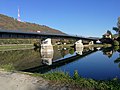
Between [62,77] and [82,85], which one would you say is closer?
[82,85]

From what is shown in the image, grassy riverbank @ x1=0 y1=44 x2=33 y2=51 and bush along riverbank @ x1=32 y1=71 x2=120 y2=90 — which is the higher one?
bush along riverbank @ x1=32 y1=71 x2=120 y2=90

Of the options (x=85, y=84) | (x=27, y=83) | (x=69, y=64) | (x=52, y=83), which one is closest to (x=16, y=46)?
(x=69, y=64)

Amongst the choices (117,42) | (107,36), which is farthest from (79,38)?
(107,36)

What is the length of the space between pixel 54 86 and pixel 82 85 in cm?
233

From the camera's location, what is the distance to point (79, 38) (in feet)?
474

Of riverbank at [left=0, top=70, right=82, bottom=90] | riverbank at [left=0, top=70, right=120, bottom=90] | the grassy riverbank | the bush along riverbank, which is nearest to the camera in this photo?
the bush along riverbank

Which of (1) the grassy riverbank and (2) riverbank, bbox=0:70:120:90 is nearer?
(2) riverbank, bbox=0:70:120:90

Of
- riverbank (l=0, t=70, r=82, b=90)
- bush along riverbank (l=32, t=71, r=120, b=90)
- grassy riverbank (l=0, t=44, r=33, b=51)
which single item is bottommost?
grassy riverbank (l=0, t=44, r=33, b=51)

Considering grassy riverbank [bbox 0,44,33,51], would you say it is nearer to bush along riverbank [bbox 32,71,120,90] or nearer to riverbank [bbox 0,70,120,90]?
riverbank [bbox 0,70,120,90]

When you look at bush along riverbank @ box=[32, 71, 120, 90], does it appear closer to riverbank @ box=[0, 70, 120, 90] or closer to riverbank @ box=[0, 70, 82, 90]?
riverbank @ box=[0, 70, 120, 90]

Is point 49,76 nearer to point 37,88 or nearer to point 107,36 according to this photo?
point 37,88

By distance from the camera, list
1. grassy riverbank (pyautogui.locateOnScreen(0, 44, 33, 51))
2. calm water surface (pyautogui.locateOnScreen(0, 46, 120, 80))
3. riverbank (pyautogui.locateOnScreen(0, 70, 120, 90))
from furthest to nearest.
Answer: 1. grassy riverbank (pyautogui.locateOnScreen(0, 44, 33, 51))
2. calm water surface (pyautogui.locateOnScreen(0, 46, 120, 80))
3. riverbank (pyautogui.locateOnScreen(0, 70, 120, 90))

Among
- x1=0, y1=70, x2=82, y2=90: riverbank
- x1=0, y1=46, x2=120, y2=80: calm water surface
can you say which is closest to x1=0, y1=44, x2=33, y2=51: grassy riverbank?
x1=0, y1=46, x2=120, y2=80: calm water surface

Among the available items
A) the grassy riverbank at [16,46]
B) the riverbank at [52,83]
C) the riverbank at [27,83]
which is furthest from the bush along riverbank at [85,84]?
the grassy riverbank at [16,46]
